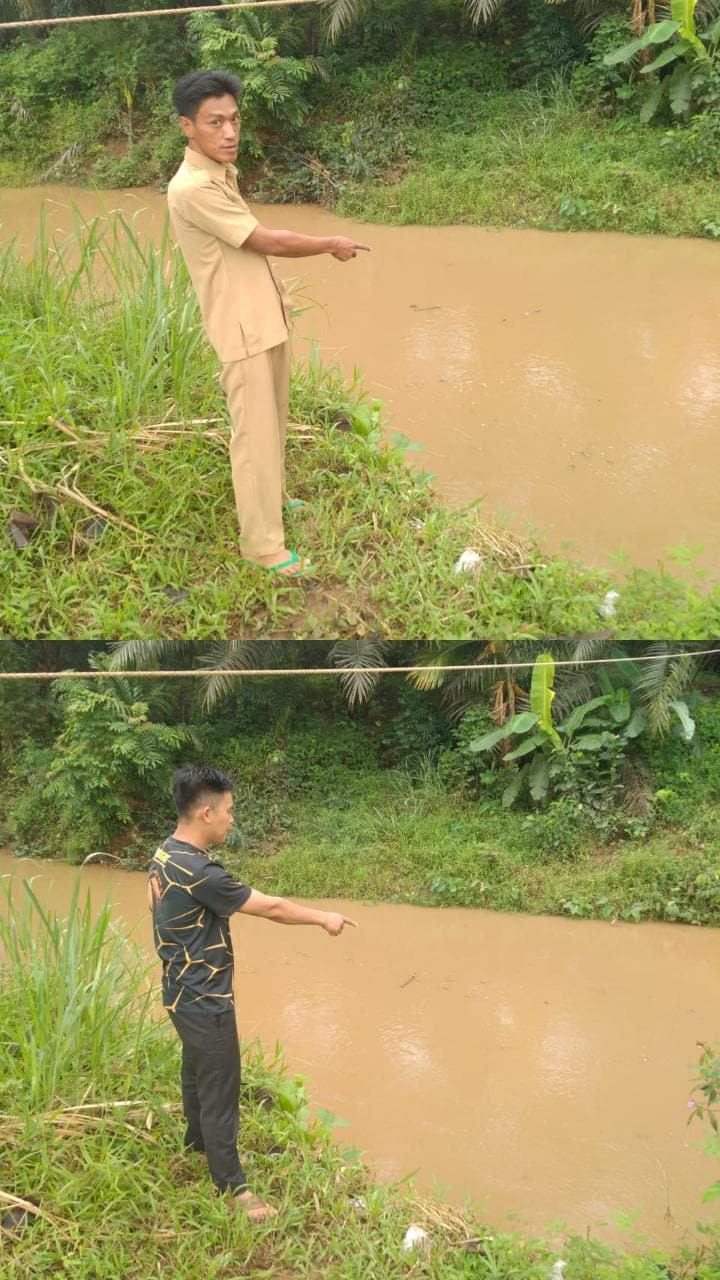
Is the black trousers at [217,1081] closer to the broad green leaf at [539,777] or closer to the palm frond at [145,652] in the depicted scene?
the palm frond at [145,652]

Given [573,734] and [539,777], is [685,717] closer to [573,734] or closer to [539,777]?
[573,734]

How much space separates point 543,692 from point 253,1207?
2219 millimetres

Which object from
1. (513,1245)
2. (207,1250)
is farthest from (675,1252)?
(207,1250)

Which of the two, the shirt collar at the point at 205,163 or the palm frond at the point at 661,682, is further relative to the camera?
the palm frond at the point at 661,682

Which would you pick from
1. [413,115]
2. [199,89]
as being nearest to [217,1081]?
[199,89]

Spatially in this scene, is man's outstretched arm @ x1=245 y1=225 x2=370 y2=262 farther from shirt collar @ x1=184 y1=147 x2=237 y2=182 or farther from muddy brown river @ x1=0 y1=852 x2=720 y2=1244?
muddy brown river @ x1=0 y1=852 x2=720 y2=1244

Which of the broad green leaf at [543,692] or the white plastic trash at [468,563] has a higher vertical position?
the white plastic trash at [468,563]

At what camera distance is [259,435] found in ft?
12.9

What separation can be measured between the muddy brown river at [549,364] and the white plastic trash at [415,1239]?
2710 mm

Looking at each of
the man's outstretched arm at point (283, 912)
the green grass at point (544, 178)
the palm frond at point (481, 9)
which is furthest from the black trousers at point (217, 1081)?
the palm frond at point (481, 9)

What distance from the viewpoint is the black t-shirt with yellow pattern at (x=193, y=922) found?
2584 mm

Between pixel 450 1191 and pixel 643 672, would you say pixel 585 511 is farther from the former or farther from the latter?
pixel 450 1191

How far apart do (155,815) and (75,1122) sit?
233cm

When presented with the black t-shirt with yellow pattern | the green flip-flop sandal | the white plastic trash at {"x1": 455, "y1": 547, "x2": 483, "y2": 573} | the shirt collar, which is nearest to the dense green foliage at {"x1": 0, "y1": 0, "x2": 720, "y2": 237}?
the white plastic trash at {"x1": 455, "y1": 547, "x2": 483, "y2": 573}
